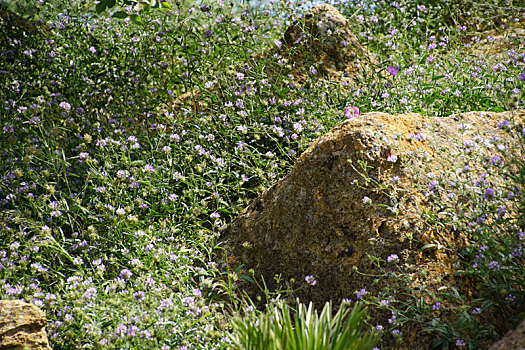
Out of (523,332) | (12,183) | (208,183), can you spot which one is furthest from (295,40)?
(523,332)

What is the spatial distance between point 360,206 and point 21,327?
6.54 feet

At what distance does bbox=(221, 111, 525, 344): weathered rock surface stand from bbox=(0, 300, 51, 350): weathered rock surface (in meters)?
1.23

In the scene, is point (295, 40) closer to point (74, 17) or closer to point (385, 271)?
point (74, 17)

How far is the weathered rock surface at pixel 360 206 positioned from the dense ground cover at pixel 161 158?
0.22 metres

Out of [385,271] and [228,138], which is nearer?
[385,271]

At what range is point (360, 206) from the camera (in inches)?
121

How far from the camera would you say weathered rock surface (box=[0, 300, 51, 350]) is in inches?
109

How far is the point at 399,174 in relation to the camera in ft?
10.1

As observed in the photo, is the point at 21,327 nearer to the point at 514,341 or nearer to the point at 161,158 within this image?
the point at 161,158

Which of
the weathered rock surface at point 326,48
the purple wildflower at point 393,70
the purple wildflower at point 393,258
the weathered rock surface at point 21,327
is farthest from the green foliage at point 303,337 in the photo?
the weathered rock surface at point 326,48

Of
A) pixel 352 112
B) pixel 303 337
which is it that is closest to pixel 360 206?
pixel 303 337

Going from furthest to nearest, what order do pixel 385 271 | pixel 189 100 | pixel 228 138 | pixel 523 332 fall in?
pixel 189 100 → pixel 228 138 → pixel 385 271 → pixel 523 332

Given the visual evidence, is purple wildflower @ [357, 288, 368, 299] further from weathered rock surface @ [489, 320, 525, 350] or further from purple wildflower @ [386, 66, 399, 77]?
purple wildflower @ [386, 66, 399, 77]

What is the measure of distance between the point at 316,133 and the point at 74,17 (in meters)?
2.86
